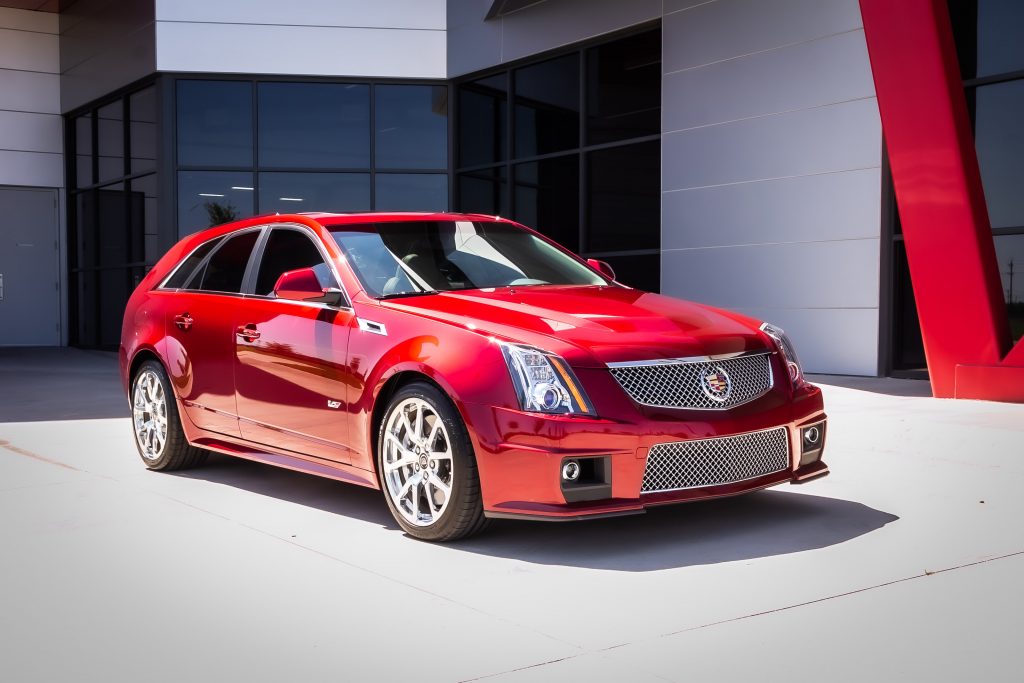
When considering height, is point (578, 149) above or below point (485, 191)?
above

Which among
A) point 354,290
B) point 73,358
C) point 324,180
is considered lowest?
point 73,358

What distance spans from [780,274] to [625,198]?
3.29 m

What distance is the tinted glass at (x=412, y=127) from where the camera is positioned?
790 inches

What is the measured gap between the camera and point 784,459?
5.37m

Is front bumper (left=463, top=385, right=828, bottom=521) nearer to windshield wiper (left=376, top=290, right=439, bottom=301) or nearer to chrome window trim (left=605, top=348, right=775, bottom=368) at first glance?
chrome window trim (left=605, top=348, right=775, bottom=368)

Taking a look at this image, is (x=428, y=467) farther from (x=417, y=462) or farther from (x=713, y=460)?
(x=713, y=460)

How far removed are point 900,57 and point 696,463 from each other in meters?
6.93

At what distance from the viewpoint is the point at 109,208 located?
72.7 ft

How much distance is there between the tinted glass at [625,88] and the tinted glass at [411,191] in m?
3.51

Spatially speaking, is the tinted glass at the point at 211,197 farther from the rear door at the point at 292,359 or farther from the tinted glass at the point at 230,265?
the rear door at the point at 292,359

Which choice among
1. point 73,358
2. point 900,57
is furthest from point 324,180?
point 900,57

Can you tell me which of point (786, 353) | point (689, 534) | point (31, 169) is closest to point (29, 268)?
point (31, 169)

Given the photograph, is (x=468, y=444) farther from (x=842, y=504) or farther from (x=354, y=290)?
(x=842, y=504)

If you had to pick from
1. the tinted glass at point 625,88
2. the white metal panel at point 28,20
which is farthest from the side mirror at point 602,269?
the white metal panel at point 28,20
